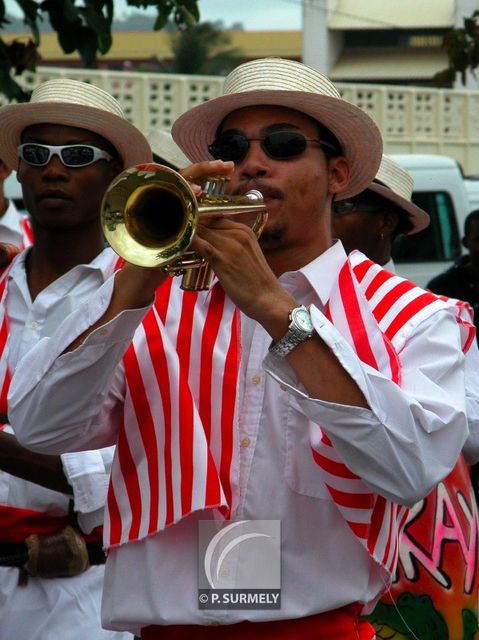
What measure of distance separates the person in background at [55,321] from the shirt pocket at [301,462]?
3.99ft

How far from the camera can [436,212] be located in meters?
13.0

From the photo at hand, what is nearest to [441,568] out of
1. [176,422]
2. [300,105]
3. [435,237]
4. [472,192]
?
[176,422]

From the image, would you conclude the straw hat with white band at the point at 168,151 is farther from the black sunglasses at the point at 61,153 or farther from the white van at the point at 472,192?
the white van at the point at 472,192

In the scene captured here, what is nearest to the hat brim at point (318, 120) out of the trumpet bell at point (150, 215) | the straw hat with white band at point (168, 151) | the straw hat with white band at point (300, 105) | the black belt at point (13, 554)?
the straw hat with white band at point (300, 105)

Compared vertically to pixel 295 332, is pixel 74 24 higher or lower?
lower

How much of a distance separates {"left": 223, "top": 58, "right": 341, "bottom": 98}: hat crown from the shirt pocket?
757 mm

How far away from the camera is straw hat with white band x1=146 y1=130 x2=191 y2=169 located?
7.22m

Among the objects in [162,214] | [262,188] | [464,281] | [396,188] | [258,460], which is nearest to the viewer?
[162,214]

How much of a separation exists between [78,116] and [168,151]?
3.12m

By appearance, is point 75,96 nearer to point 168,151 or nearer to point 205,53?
point 168,151

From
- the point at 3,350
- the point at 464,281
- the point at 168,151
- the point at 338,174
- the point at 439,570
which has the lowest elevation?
the point at 464,281

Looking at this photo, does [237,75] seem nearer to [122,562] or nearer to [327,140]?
[327,140]

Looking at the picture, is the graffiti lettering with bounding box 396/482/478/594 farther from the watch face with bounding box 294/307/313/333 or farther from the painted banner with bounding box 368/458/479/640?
the watch face with bounding box 294/307/313/333

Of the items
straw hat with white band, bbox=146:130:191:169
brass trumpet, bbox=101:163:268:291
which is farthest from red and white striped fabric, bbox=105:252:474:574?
straw hat with white band, bbox=146:130:191:169
